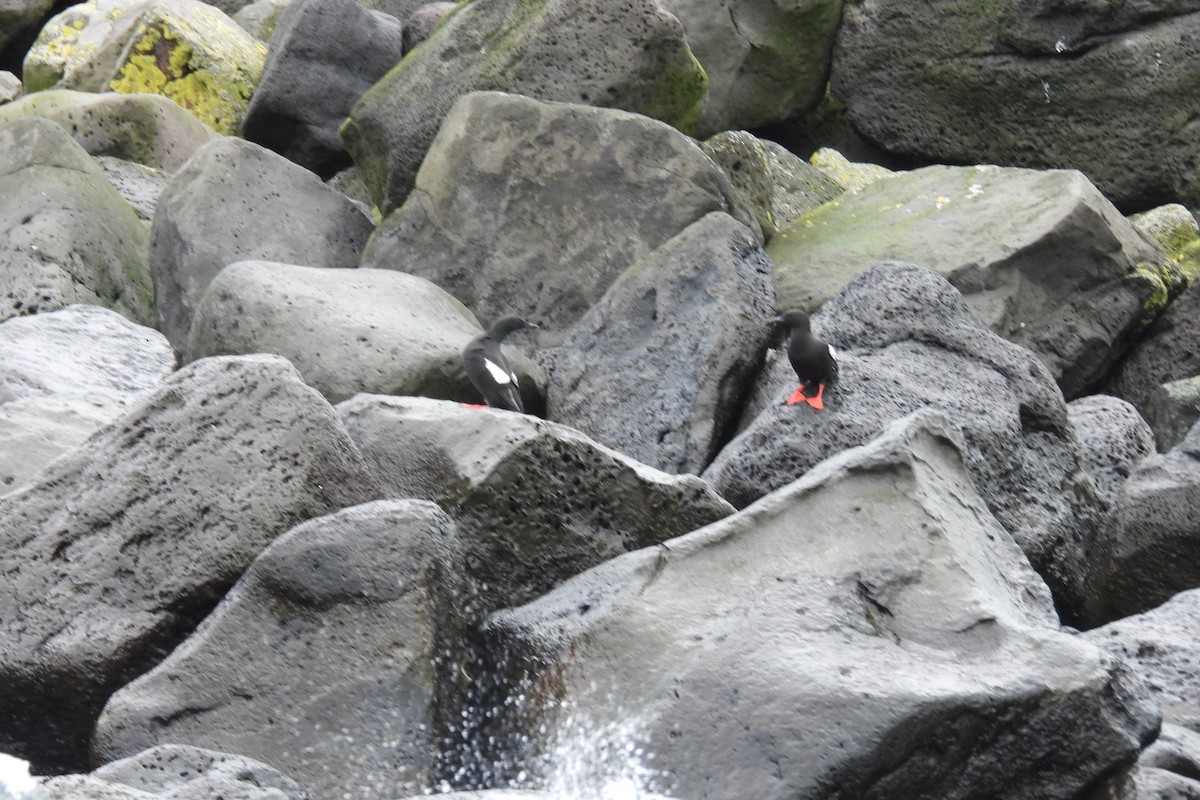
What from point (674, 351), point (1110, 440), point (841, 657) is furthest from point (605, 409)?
point (841, 657)

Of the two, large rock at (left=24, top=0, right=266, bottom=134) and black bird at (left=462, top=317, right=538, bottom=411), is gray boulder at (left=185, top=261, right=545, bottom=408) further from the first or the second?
large rock at (left=24, top=0, right=266, bottom=134)

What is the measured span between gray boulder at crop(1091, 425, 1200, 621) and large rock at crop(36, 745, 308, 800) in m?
4.17

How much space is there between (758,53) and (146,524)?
8.84m

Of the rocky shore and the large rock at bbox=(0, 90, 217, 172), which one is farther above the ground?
the rocky shore

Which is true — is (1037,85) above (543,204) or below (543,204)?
below

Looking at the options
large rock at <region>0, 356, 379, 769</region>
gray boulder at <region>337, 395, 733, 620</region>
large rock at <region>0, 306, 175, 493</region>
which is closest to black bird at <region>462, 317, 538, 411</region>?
large rock at <region>0, 306, 175, 493</region>

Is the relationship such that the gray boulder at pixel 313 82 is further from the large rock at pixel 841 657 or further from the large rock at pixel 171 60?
the large rock at pixel 841 657

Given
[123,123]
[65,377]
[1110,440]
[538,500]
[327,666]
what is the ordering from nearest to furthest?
[327,666], [538,500], [65,377], [1110,440], [123,123]

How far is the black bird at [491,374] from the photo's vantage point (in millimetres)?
8453

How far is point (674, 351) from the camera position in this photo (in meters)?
9.00

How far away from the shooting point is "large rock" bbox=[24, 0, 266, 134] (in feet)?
48.3

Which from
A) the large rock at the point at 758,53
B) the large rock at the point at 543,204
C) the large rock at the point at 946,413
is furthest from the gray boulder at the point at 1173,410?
the large rock at the point at 758,53

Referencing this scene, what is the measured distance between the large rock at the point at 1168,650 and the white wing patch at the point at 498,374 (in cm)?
321

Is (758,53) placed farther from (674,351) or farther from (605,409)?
(605,409)
